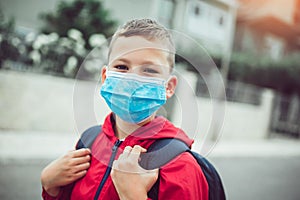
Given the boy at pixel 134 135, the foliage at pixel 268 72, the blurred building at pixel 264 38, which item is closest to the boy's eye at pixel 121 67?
the boy at pixel 134 135

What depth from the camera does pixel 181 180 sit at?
0.73 meters

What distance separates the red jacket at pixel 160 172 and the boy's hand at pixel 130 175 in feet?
0.14

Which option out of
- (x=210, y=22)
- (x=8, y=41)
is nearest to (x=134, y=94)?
(x=8, y=41)

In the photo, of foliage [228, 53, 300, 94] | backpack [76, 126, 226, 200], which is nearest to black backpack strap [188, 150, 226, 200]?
backpack [76, 126, 226, 200]

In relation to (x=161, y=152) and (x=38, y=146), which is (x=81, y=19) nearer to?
(x=38, y=146)

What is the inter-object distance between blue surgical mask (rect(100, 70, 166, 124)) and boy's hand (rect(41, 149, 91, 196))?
0.15m

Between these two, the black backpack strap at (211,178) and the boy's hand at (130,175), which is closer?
the boy's hand at (130,175)

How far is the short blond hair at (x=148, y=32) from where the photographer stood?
0.77 metres

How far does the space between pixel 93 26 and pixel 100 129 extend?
5.16 meters

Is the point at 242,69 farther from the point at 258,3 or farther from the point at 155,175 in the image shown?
the point at 155,175

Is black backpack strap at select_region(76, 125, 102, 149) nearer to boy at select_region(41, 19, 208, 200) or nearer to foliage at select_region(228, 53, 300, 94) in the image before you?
boy at select_region(41, 19, 208, 200)

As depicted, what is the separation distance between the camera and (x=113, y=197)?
2.58ft

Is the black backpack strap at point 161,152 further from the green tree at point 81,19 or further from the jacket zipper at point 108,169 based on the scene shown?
the green tree at point 81,19

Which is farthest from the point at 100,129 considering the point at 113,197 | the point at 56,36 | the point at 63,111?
the point at 56,36
